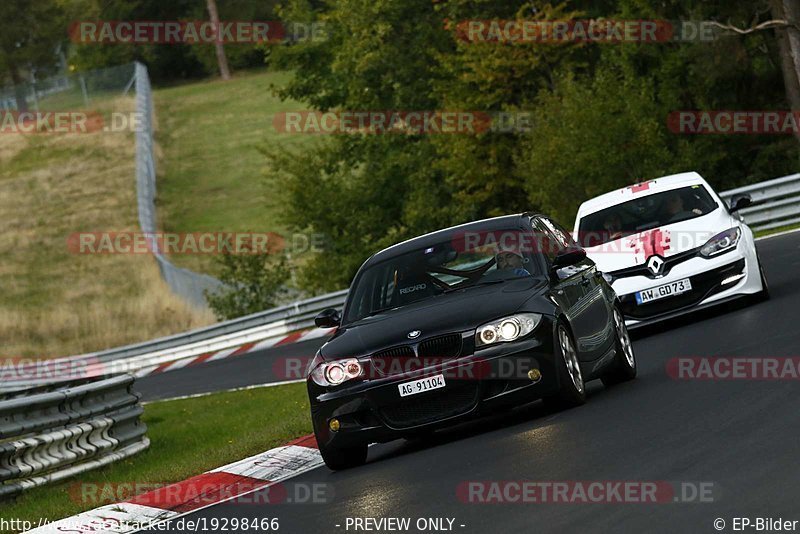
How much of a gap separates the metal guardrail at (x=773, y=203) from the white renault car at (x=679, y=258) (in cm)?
1317

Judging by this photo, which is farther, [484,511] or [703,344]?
[703,344]

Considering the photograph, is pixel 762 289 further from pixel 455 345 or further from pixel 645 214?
pixel 455 345

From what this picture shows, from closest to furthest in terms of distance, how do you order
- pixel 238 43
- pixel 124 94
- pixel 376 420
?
pixel 376 420, pixel 124 94, pixel 238 43

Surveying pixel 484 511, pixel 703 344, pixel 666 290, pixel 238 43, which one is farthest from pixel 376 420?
pixel 238 43

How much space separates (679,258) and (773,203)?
1469 centimetres

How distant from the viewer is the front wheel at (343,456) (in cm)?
A: 1087

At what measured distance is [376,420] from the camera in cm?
1067

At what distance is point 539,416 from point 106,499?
3.21 metres

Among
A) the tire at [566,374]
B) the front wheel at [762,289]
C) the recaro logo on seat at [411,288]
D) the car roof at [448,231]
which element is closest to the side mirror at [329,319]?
the car roof at [448,231]

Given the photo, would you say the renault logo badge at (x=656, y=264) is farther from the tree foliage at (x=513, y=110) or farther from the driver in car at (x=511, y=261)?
the tree foliage at (x=513, y=110)

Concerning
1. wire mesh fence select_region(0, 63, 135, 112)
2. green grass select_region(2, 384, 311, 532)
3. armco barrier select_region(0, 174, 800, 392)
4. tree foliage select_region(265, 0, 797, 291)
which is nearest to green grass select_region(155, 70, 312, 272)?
wire mesh fence select_region(0, 63, 135, 112)

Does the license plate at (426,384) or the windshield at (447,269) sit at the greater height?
the windshield at (447,269)

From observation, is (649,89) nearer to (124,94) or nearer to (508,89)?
(508,89)

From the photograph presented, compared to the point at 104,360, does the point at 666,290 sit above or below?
A: above
